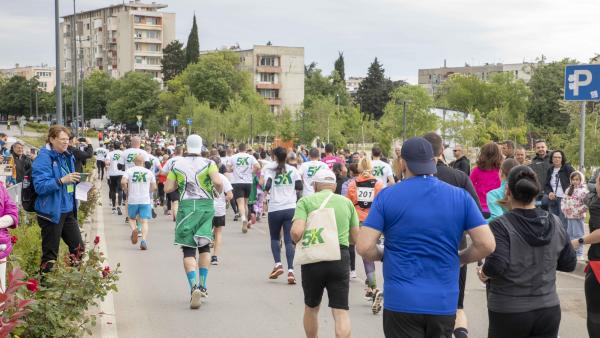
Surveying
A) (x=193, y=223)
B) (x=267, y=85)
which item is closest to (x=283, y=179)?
(x=193, y=223)

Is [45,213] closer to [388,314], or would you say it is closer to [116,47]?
[388,314]

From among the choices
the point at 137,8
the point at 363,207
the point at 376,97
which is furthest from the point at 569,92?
the point at 137,8

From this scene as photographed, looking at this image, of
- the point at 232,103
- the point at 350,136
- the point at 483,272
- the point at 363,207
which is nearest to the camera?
the point at 483,272

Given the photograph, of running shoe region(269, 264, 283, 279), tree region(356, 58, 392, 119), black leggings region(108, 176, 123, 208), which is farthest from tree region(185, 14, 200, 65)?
running shoe region(269, 264, 283, 279)

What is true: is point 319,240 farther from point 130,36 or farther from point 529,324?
point 130,36

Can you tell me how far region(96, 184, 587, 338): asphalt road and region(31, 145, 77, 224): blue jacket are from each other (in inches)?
56.1

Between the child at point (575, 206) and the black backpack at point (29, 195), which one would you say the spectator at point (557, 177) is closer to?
the child at point (575, 206)

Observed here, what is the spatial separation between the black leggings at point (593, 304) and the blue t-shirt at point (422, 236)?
2.00m

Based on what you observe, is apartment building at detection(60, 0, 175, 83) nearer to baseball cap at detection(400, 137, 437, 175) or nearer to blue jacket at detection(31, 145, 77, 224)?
blue jacket at detection(31, 145, 77, 224)

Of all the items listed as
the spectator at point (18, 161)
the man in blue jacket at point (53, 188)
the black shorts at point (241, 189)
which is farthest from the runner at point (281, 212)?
the spectator at point (18, 161)

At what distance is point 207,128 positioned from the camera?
91.9 m

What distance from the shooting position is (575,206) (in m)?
14.1

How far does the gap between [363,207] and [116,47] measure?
517 ft

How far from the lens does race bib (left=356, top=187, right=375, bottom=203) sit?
10.8 m
